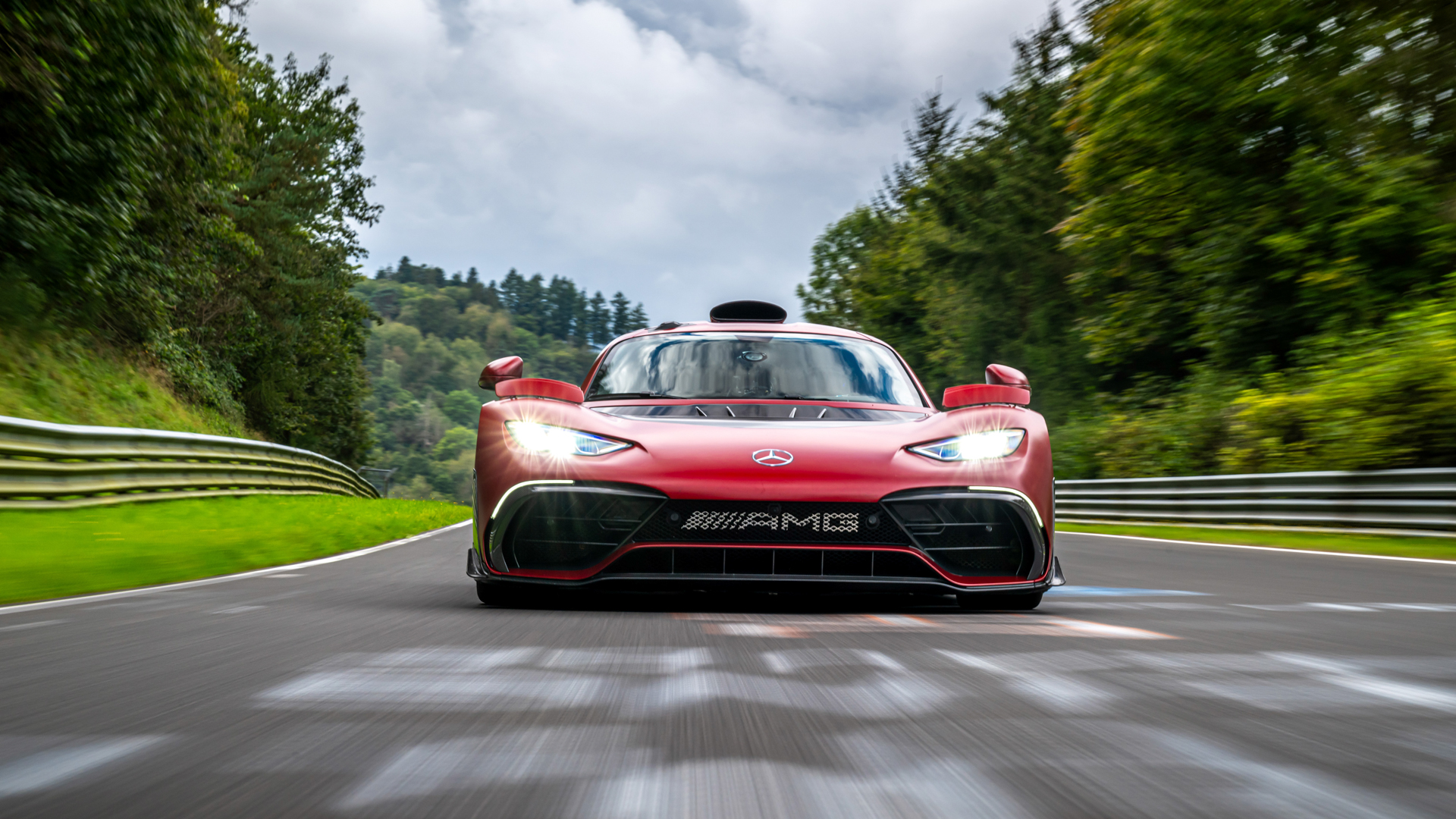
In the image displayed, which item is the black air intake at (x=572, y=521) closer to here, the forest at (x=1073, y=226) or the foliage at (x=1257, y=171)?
the forest at (x=1073, y=226)

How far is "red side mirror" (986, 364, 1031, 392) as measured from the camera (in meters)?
5.54

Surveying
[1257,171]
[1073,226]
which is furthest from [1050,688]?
[1073,226]

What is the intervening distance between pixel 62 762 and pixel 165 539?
7.07m

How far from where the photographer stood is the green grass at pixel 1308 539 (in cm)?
1098

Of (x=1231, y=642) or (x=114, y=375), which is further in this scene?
(x=114, y=375)

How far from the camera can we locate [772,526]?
4.75 meters

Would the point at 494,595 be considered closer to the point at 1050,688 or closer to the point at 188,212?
the point at 1050,688

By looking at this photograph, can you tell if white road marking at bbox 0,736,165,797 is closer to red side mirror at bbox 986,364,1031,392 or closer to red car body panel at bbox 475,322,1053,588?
red car body panel at bbox 475,322,1053,588

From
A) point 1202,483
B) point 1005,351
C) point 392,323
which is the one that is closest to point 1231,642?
point 1202,483

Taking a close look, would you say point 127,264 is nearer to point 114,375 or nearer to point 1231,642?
point 114,375

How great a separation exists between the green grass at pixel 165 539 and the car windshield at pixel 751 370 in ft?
8.69

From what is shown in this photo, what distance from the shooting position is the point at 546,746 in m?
2.46

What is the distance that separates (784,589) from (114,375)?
21.1m

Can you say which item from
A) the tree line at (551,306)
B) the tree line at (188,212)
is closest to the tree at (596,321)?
the tree line at (551,306)
